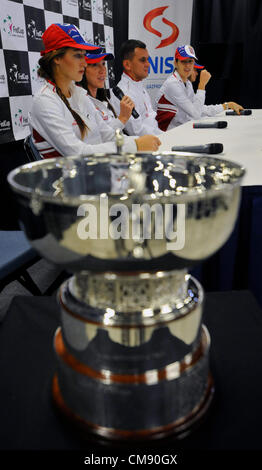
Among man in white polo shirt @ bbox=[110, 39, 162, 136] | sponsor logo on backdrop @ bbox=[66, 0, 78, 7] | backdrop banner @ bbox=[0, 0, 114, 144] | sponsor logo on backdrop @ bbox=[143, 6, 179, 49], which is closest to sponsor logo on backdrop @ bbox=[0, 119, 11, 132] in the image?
backdrop banner @ bbox=[0, 0, 114, 144]

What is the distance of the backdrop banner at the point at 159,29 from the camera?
153 inches

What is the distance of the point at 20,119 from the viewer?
2182mm

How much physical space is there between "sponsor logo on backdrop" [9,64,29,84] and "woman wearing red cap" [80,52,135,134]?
0.32 meters

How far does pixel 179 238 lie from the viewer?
0.31 metres

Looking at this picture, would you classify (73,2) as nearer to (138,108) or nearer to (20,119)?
(138,108)

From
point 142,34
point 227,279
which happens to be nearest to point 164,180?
point 227,279

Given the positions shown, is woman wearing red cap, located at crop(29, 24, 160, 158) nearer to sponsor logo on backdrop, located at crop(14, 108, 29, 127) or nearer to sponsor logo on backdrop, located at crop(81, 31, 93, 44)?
sponsor logo on backdrop, located at crop(14, 108, 29, 127)

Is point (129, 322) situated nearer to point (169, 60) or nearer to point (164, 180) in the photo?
point (164, 180)

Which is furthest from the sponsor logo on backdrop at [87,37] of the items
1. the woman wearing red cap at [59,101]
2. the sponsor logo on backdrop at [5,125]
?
the woman wearing red cap at [59,101]

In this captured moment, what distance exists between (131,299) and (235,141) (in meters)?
1.32

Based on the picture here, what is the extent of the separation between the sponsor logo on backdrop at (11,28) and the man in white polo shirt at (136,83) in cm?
82

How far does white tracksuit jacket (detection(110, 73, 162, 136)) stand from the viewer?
102 inches

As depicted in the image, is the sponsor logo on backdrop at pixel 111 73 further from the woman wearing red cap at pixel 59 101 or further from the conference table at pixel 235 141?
the woman wearing red cap at pixel 59 101

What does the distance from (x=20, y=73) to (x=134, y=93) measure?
94cm
